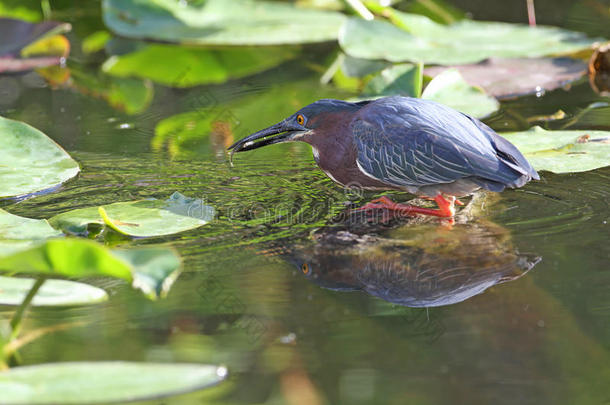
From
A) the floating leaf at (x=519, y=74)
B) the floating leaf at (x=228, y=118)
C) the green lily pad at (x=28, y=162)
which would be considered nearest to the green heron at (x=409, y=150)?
the floating leaf at (x=228, y=118)

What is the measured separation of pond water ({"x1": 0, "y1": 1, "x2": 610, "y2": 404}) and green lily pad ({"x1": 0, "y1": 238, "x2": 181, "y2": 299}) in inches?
14.6

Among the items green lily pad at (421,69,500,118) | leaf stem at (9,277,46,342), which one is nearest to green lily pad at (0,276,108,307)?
leaf stem at (9,277,46,342)

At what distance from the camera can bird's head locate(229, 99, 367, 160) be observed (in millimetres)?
4281

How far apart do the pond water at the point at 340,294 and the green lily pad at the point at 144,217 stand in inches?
2.4

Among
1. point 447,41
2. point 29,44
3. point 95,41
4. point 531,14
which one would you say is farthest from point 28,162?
point 531,14

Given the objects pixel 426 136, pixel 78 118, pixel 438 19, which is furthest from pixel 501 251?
pixel 438 19

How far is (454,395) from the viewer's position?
8.35 ft

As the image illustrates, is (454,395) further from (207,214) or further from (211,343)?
(207,214)

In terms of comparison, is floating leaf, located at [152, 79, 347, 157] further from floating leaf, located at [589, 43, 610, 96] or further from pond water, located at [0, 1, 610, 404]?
floating leaf, located at [589, 43, 610, 96]

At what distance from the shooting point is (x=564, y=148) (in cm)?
452

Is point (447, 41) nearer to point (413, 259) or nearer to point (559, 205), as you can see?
point (559, 205)

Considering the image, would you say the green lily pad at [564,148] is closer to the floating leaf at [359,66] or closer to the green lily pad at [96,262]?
the floating leaf at [359,66]

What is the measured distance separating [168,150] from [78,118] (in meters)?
1.08

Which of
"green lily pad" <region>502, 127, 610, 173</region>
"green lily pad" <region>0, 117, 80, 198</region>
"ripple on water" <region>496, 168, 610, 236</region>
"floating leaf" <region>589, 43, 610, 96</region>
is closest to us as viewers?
"ripple on water" <region>496, 168, 610, 236</region>
